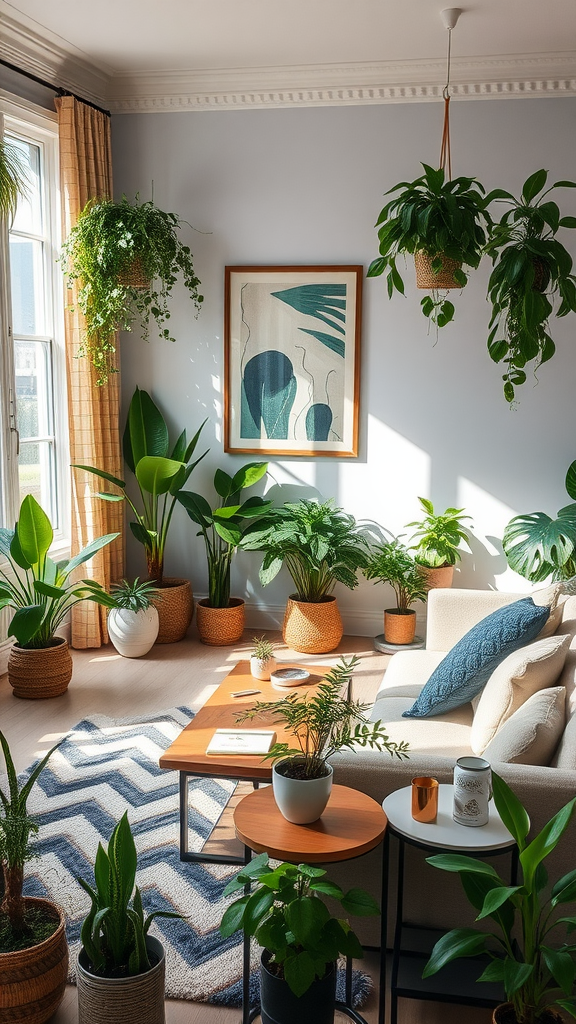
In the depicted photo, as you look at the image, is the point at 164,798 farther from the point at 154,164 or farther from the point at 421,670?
the point at 154,164

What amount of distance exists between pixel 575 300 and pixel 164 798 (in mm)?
2299

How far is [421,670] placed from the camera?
3.38 metres

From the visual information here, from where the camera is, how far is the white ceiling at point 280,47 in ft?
13.3

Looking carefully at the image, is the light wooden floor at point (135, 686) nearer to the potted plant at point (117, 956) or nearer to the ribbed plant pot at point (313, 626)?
the ribbed plant pot at point (313, 626)

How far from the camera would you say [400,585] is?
5.04 m

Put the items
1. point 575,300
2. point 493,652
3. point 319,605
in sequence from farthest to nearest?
point 319,605 → point 575,300 → point 493,652

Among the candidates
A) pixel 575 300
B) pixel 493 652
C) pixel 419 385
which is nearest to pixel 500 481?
pixel 419 385

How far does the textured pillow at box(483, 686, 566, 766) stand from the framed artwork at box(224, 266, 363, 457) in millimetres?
2946

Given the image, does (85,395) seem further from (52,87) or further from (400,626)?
(400,626)

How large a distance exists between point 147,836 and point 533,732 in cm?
140

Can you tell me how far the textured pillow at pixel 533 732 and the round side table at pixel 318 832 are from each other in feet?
1.25

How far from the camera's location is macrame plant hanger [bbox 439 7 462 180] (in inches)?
158

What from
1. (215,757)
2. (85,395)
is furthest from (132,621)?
(215,757)

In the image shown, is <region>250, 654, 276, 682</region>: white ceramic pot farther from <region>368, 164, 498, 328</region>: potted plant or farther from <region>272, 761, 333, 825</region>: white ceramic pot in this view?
<region>368, 164, 498, 328</region>: potted plant
